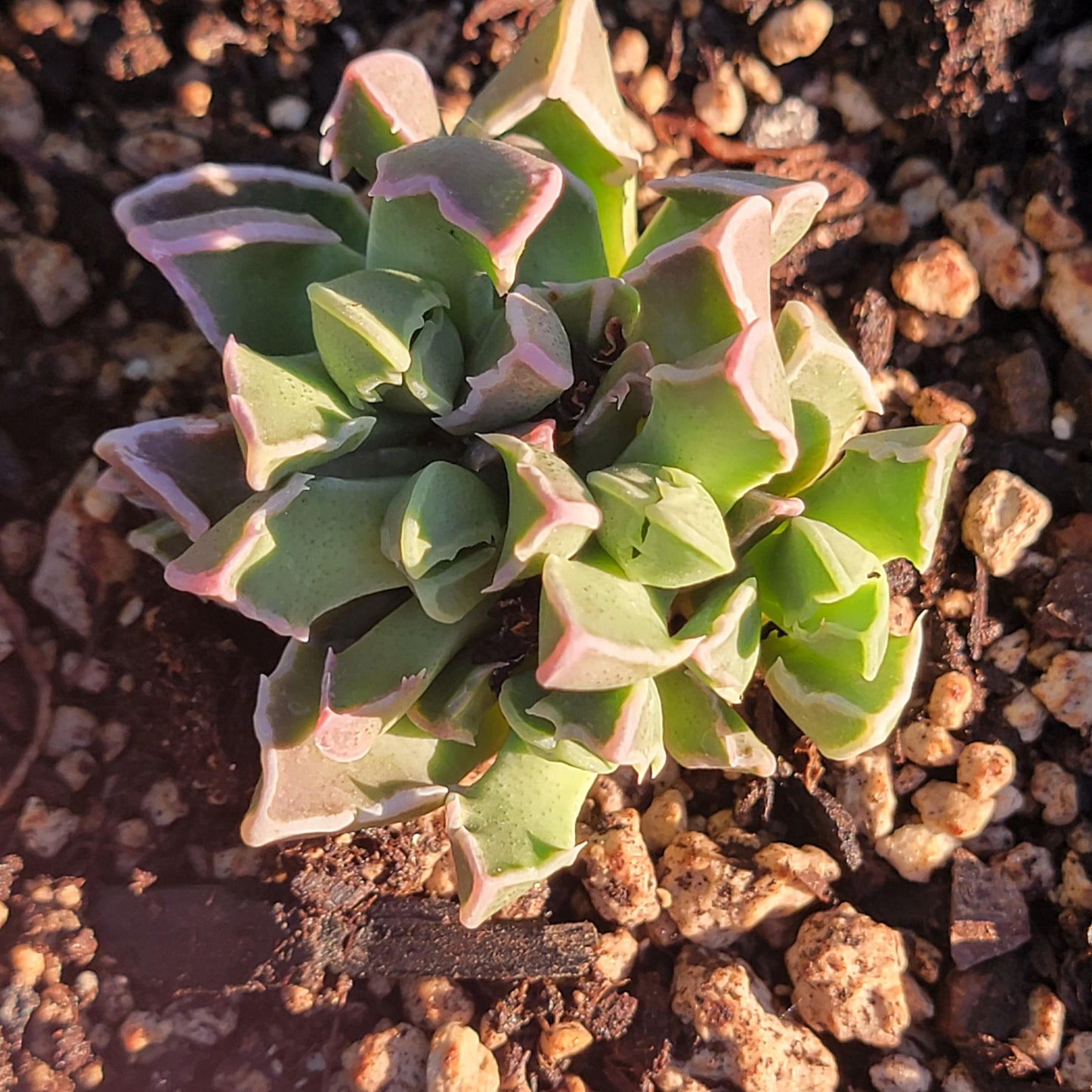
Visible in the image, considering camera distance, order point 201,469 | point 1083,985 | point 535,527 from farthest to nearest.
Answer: point 1083,985
point 201,469
point 535,527

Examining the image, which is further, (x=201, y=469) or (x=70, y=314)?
(x=70, y=314)

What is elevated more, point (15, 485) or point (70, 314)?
point (70, 314)

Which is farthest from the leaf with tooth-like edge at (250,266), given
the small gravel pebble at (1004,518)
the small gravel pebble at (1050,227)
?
the small gravel pebble at (1050,227)

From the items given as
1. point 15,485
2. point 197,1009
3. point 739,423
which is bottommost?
point 197,1009

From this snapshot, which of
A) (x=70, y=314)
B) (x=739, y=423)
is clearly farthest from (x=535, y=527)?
(x=70, y=314)

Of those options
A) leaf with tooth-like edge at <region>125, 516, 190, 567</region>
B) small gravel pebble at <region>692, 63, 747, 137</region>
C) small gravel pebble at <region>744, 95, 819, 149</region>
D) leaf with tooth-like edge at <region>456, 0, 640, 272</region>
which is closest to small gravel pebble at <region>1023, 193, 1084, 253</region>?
small gravel pebble at <region>744, 95, 819, 149</region>

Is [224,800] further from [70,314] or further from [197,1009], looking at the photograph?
[70,314]

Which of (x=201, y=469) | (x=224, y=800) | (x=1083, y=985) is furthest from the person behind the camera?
(x=224, y=800)

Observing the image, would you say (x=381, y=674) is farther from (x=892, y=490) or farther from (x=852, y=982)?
(x=852, y=982)
